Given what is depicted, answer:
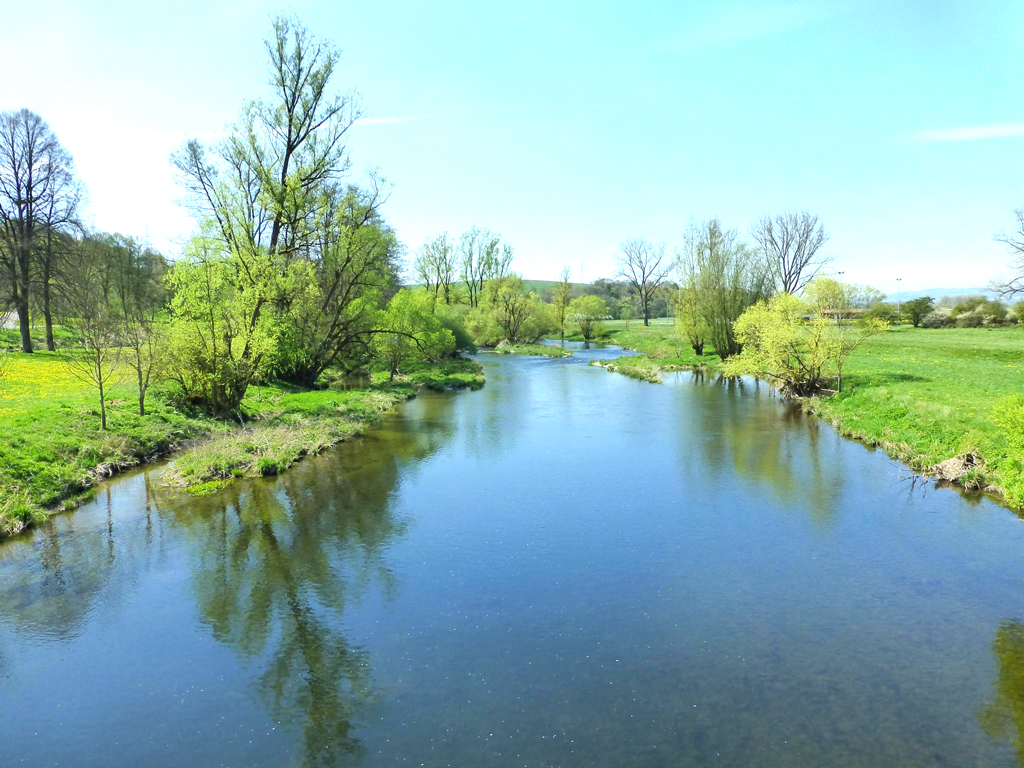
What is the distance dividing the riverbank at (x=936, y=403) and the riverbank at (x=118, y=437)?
17.9 meters

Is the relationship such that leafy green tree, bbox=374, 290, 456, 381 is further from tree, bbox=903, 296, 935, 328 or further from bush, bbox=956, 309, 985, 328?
tree, bbox=903, 296, 935, 328

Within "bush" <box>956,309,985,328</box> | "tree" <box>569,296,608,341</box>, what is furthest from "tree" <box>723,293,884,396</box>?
"tree" <box>569,296,608,341</box>

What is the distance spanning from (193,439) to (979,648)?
1970cm

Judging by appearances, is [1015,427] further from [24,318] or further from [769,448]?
[24,318]

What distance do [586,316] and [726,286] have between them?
32930 mm

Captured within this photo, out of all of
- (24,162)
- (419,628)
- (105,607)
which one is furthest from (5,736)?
(24,162)

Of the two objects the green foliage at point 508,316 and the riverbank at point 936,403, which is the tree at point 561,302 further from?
the riverbank at point 936,403

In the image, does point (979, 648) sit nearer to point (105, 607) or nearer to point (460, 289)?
point (105, 607)

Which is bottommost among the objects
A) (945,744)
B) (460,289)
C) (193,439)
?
(945,744)

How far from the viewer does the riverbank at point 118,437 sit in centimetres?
1419

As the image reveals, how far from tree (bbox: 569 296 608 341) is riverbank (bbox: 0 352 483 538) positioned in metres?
52.6

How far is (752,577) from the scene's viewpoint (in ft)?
36.0

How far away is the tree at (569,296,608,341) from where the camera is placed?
76.2 metres

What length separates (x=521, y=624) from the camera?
9422 millimetres
